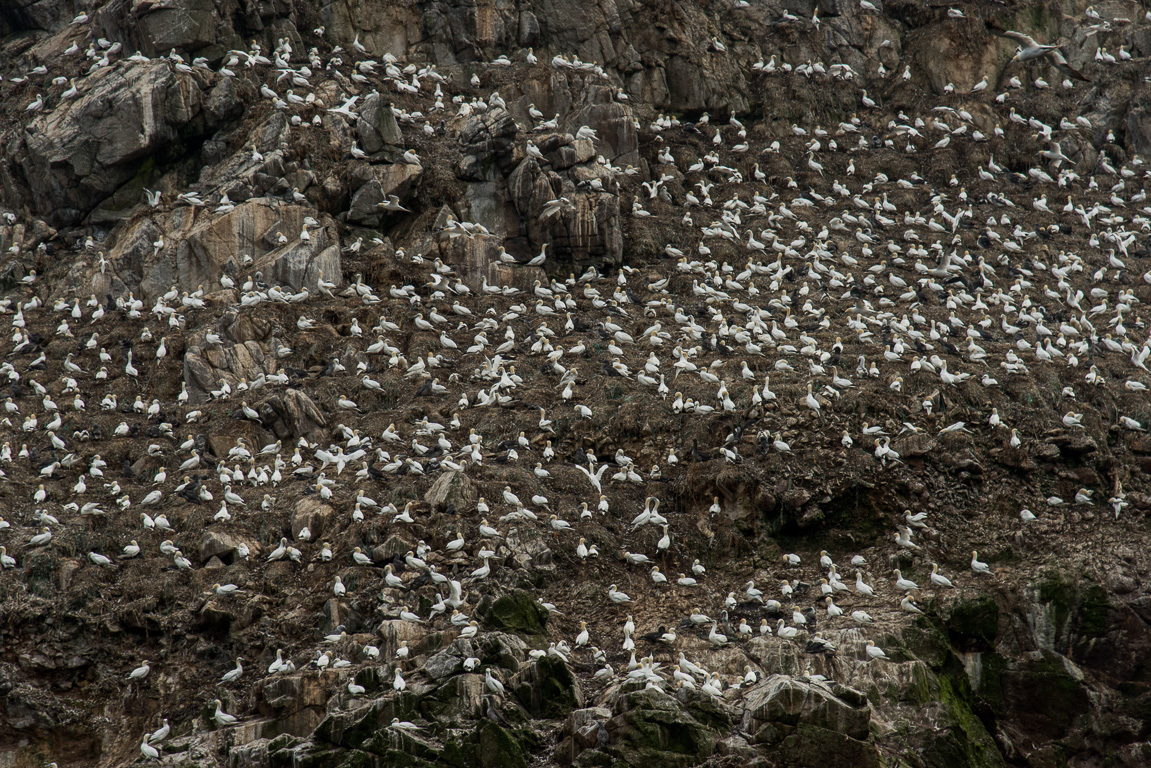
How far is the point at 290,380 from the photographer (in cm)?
3023

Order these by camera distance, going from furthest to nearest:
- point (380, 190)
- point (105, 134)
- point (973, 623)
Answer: point (105, 134)
point (380, 190)
point (973, 623)

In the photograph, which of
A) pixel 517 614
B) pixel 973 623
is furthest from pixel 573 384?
pixel 973 623

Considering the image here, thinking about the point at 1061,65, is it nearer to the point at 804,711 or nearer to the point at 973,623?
the point at 973,623

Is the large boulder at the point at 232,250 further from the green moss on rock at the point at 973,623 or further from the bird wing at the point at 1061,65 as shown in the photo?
the bird wing at the point at 1061,65

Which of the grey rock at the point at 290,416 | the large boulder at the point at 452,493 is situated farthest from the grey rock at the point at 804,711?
the grey rock at the point at 290,416

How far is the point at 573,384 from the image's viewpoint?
96.1 ft

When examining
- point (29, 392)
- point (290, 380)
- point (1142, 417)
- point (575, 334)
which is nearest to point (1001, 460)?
point (1142, 417)

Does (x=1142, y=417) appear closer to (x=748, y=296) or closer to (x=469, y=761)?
(x=748, y=296)

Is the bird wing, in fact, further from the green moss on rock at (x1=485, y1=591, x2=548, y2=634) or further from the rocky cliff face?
the green moss on rock at (x1=485, y1=591, x2=548, y2=634)

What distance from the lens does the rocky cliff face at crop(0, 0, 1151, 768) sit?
21.0 metres

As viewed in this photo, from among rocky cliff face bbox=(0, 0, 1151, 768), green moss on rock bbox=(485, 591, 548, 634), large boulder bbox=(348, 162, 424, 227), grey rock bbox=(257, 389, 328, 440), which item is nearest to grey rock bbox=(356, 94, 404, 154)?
rocky cliff face bbox=(0, 0, 1151, 768)

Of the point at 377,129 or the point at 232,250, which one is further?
the point at 377,129

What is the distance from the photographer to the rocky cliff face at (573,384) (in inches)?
829

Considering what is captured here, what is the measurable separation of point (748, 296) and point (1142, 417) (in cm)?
1141
